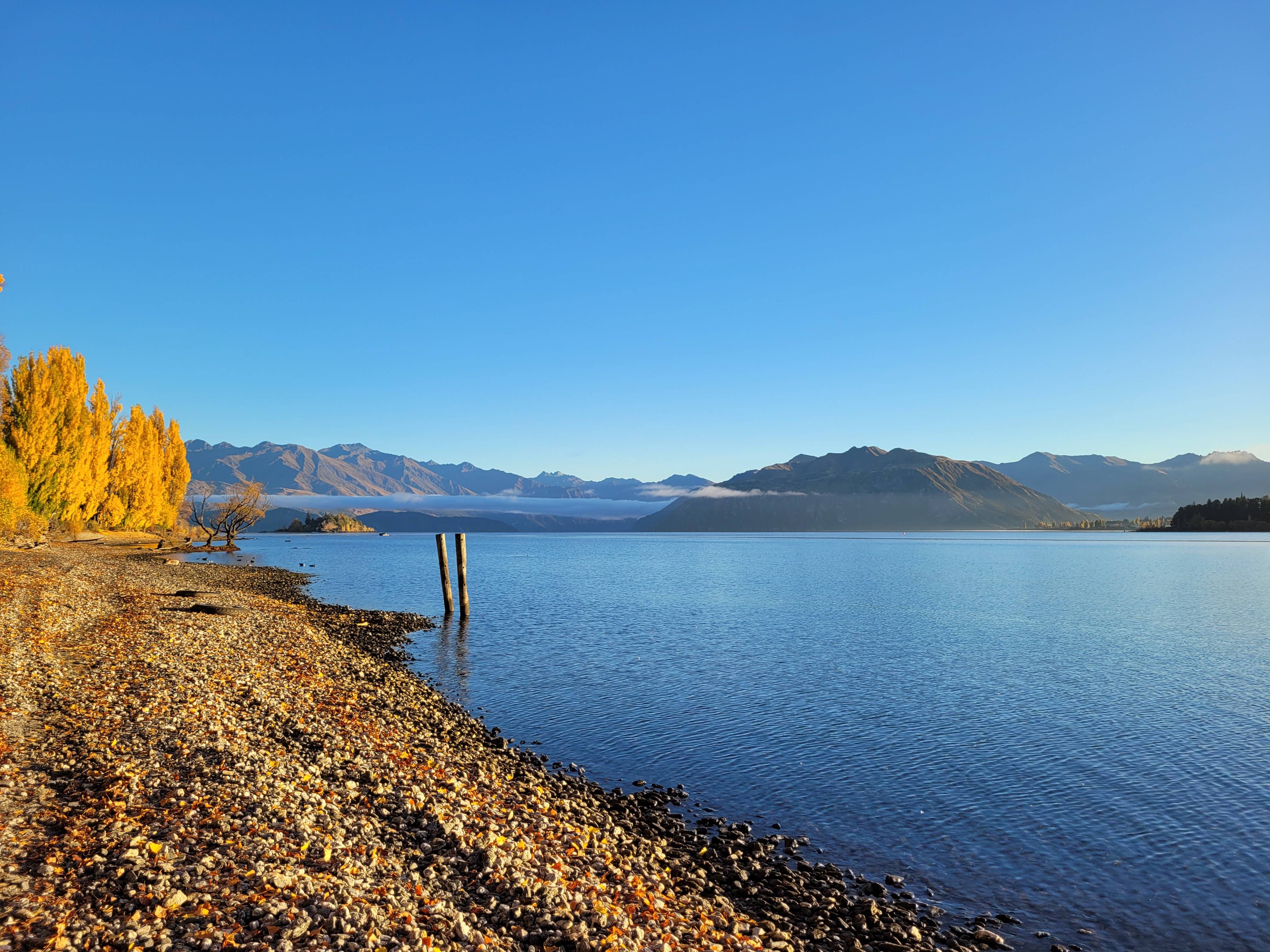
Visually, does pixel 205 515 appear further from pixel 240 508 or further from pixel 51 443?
pixel 51 443

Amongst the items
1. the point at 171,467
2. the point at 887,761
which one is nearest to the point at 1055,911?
the point at 887,761

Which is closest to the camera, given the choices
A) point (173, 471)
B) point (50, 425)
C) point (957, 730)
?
point (957, 730)

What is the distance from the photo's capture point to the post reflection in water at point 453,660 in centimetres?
2906

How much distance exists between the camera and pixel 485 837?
39.9ft

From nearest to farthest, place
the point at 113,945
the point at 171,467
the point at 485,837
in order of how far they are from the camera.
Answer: the point at 113,945 < the point at 485,837 < the point at 171,467

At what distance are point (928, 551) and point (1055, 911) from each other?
593ft

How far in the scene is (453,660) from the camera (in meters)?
36.0

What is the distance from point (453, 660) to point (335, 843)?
25.6m

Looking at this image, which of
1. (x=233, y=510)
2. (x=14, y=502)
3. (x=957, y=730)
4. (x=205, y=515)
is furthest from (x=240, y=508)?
(x=957, y=730)

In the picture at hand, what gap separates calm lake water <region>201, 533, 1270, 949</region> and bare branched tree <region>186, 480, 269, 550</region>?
64.3 m

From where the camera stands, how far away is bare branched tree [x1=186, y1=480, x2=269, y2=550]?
379 ft

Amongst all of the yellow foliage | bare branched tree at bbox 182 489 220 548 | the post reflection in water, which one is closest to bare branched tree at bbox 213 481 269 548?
bare branched tree at bbox 182 489 220 548

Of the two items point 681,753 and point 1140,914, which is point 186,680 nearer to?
point 681,753

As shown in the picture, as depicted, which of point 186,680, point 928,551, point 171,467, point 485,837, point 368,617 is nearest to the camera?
point 485,837
